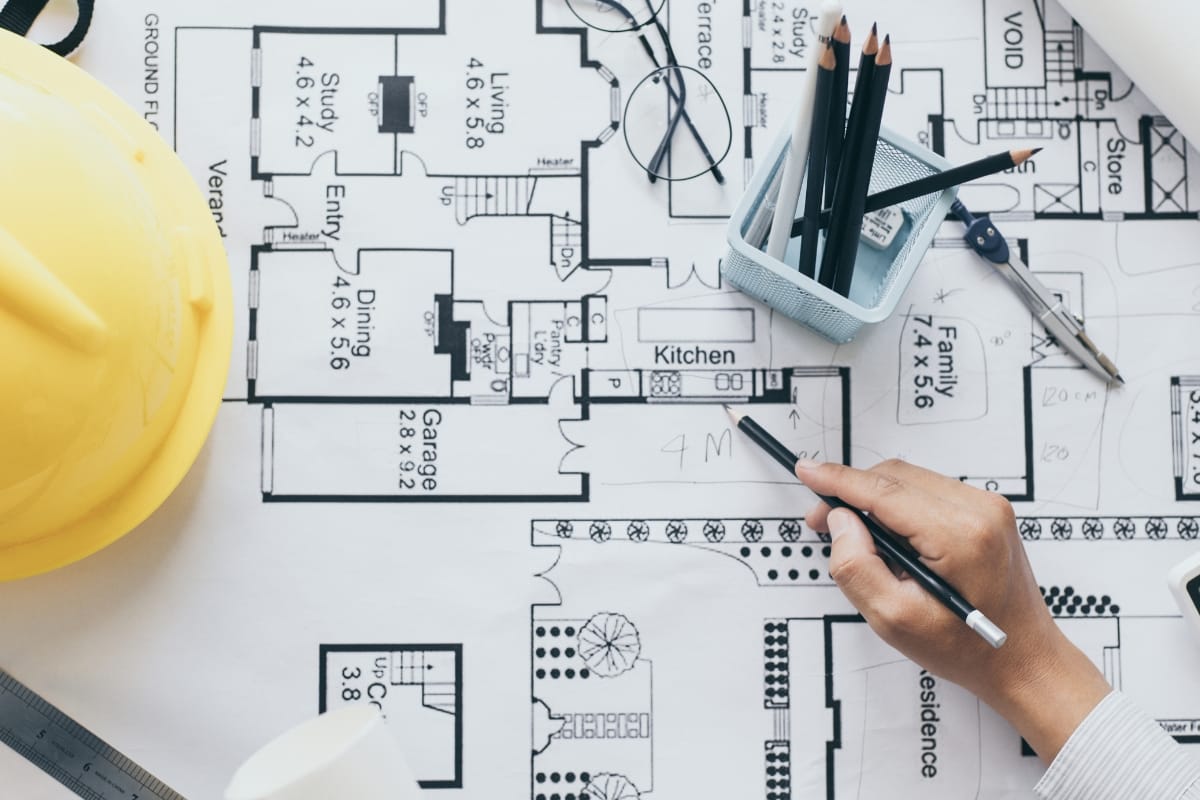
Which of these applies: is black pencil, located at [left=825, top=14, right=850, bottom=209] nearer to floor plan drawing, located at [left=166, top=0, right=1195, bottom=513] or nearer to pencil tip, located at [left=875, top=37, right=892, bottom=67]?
pencil tip, located at [left=875, top=37, right=892, bottom=67]

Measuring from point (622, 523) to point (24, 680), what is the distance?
0.52 m

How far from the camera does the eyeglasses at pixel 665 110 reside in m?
0.85

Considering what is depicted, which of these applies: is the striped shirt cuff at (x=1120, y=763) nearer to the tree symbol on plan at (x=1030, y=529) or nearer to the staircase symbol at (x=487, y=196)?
the tree symbol on plan at (x=1030, y=529)

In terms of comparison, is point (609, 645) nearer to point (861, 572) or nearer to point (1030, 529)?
point (861, 572)

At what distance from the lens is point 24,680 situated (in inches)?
32.0

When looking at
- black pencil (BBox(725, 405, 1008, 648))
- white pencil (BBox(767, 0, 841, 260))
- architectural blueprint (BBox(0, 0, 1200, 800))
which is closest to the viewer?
white pencil (BBox(767, 0, 841, 260))

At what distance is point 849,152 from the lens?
690 millimetres

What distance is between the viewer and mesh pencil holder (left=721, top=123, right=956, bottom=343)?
740mm

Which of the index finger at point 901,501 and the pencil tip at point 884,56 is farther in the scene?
the index finger at point 901,501

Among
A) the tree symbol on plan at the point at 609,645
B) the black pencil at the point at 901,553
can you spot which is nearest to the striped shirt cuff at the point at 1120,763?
the black pencil at the point at 901,553

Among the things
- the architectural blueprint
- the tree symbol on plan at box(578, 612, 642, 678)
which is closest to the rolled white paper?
the architectural blueprint

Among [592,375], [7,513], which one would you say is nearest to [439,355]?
[592,375]

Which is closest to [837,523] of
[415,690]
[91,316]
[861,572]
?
[861,572]

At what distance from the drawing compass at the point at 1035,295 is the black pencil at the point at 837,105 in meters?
0.18
